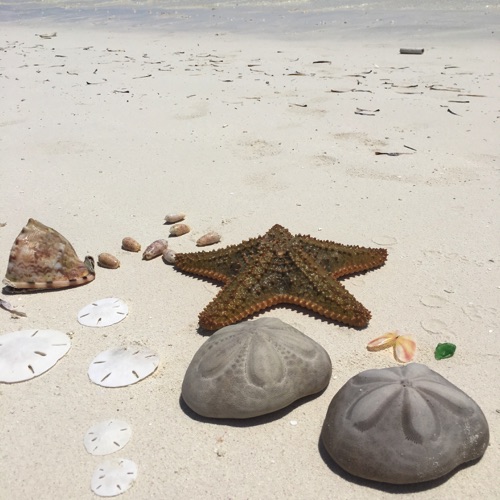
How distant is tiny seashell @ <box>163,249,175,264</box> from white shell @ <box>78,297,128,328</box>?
2.14ft

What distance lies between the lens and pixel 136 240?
18.0 feet

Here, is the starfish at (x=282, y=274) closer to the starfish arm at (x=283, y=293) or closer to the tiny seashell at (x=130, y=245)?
the starfish arm at (x=283, y=293)

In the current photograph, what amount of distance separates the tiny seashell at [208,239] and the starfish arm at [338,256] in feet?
3.38

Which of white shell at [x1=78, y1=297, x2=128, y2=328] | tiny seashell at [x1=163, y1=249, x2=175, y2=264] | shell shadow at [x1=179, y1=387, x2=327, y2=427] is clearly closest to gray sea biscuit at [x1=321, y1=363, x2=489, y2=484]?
shell shadow at [x1=179, y1=387, x2=327, y2=427]

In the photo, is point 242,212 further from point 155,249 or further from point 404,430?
point 404,430

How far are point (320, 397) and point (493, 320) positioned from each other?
1.54 m

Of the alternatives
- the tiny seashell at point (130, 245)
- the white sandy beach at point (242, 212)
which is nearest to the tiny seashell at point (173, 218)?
the white sandy beach at point (242, 212)

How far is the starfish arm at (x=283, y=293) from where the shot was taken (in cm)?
404

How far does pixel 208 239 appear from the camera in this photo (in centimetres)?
534

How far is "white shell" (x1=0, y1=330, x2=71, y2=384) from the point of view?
3.78 metres

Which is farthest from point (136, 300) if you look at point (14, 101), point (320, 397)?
point (14, 101)

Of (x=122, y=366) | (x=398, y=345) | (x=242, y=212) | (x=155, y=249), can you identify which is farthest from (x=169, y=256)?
(x=398, y=345)

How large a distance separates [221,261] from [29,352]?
1597 millimetres

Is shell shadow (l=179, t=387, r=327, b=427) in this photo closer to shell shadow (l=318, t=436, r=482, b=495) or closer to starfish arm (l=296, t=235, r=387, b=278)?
shell shadow (l=318, t=436, r=482, b=495)
